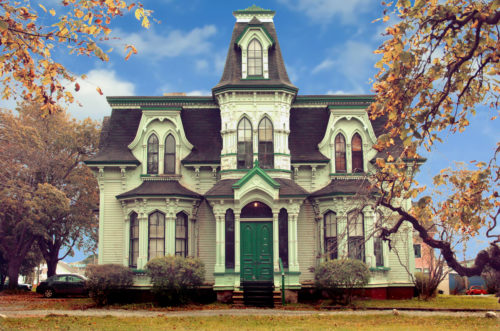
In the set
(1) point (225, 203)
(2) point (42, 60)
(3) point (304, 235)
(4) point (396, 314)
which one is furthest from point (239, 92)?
(2) point (42, 60)

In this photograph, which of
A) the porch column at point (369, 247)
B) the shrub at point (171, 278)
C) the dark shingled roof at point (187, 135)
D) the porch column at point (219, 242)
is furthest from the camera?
the dark shingled roof at point (187, 135)

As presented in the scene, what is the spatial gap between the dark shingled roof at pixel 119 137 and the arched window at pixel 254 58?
233 inches

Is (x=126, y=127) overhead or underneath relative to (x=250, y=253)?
overhead

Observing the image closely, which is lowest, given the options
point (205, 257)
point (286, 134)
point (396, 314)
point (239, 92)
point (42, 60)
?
point (396, 314)

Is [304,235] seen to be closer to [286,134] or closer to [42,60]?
[286,134]

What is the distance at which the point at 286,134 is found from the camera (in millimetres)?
25109

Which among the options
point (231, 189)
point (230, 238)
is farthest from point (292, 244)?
point (231, 189)

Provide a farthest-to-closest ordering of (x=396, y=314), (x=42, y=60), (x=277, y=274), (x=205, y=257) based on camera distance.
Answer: (x=205, y=257) < (x=277, y=274) < (x=396, y=314) < (x=42, y=60)

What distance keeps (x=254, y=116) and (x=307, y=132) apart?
2.96 m

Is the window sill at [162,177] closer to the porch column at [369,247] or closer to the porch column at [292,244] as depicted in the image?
the porch column at [292,244]

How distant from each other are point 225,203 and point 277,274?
3656 millimetres

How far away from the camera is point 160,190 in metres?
24.2

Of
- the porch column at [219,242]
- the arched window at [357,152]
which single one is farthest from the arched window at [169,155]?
the arched window at [357,152]

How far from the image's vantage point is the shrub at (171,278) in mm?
20984
